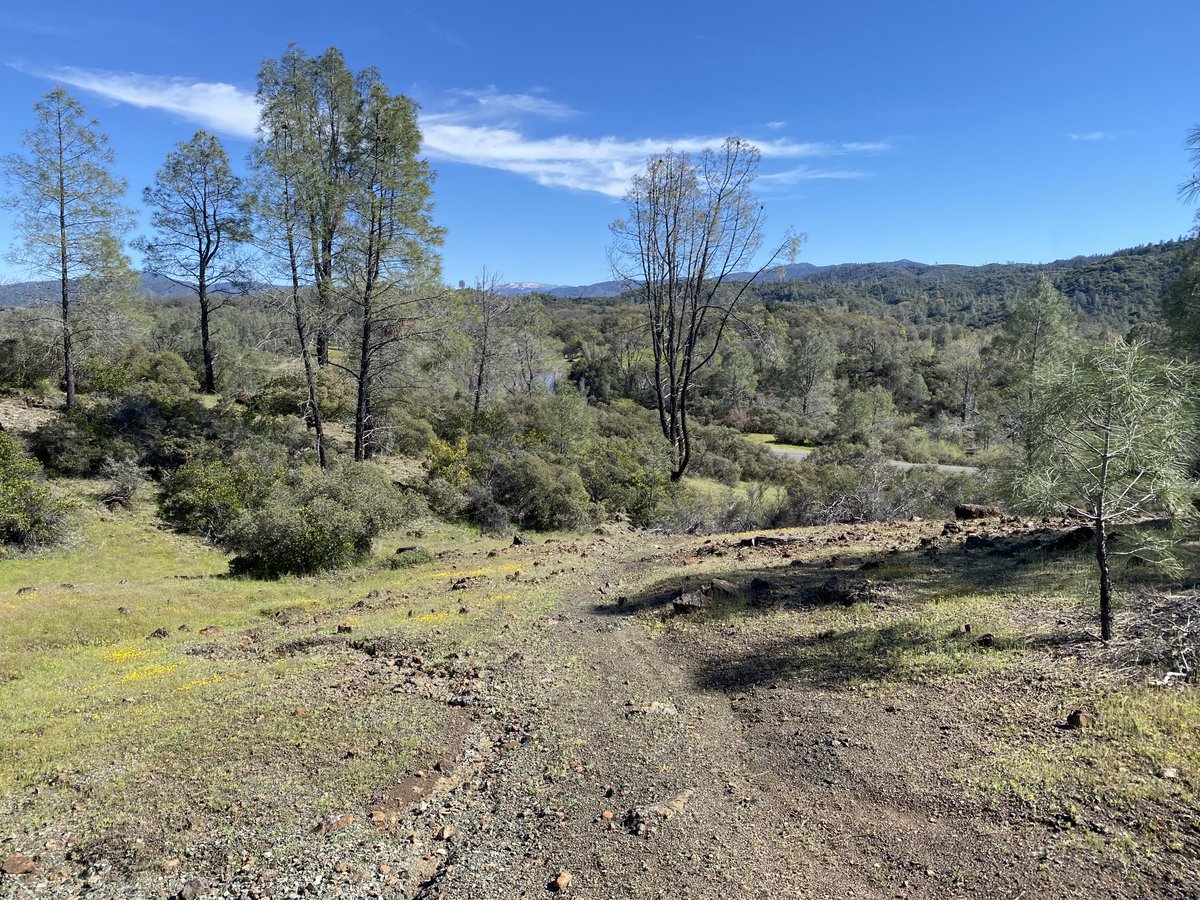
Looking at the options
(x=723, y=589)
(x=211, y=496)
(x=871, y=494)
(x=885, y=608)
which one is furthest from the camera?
(x=871, y=494)

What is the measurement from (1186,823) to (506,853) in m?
4.47

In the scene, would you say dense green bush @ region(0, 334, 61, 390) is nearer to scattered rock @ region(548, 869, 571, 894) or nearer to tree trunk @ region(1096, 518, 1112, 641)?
scattered rock @ region(548, 869, 571, 894)

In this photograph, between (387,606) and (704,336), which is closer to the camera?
(387,606)

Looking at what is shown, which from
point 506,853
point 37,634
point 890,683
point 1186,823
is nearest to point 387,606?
Answer: point 37,634

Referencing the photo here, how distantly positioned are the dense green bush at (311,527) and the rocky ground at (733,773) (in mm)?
4438

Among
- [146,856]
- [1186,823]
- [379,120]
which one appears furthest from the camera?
[379,120]

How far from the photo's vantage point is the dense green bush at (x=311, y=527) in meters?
13.5

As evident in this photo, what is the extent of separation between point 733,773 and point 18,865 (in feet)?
16.9

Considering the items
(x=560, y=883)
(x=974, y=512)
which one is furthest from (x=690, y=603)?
(x=974, y=512)

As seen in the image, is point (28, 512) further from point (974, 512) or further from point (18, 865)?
point (974, 512)

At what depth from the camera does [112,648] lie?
870 centimetres

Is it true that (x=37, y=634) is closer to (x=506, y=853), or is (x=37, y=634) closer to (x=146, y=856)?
(x=146, y=856)

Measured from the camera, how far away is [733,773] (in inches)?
207

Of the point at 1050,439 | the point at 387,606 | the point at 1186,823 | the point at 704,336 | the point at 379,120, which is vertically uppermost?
the point at 379,120
